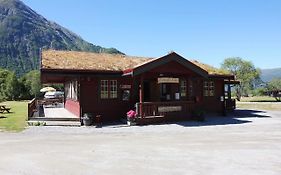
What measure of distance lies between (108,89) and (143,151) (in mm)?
10523

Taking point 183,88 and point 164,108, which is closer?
point 164,108

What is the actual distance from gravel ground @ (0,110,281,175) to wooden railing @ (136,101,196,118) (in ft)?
7.58

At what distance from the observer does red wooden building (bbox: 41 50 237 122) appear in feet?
64.2

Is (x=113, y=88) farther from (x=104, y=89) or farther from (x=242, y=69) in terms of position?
(x=242, y=69)

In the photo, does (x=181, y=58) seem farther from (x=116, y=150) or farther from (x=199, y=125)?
(x=116, y=150)

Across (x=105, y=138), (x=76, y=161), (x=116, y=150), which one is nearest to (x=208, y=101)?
(x=105, y=138)

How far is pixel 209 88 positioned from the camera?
2559cm

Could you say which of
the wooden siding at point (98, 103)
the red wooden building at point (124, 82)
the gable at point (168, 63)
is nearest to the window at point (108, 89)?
the red wooden building at point (124, 82)

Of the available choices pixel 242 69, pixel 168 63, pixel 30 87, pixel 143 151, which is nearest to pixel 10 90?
pixel 30 87

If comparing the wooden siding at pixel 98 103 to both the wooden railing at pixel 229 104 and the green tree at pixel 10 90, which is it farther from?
the green tree at pixel 10 90

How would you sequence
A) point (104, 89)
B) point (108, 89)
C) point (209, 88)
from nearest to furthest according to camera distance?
point (104, 89)
point (108, 89)
point (209, 88)

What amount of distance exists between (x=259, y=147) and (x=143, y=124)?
334 inches

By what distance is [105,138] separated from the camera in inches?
559

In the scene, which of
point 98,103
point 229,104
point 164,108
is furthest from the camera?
point 229,104
